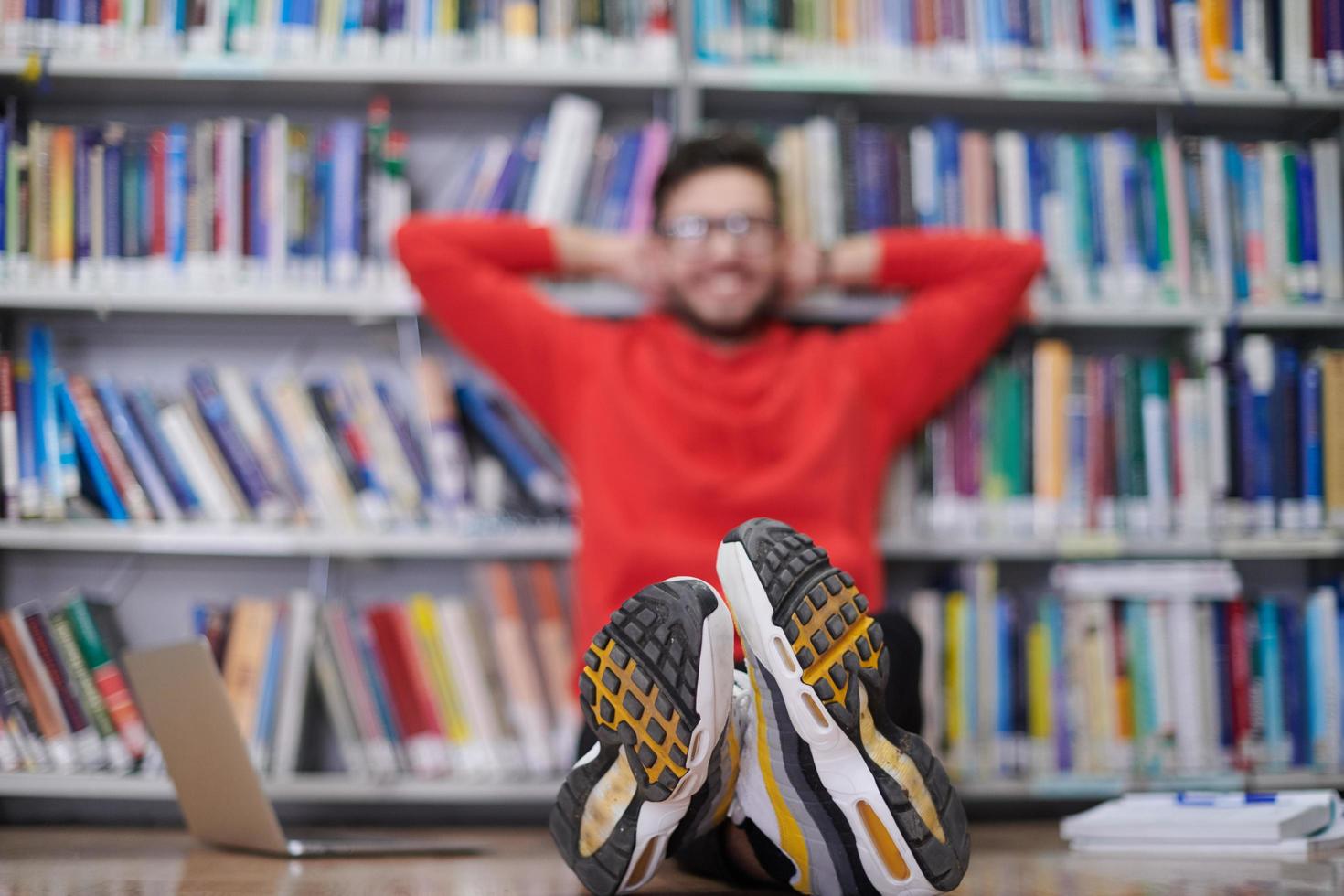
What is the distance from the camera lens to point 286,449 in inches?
77.0

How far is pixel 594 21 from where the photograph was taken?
198 centimetres

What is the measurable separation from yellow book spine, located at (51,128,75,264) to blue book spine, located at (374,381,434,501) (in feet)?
1.98

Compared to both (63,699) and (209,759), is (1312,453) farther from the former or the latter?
(63,699)

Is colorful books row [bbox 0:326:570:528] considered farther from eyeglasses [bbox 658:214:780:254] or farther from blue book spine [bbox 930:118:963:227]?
blue book spine [bbox 930:118:963:227]

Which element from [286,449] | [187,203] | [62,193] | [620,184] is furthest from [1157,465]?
[62,193]

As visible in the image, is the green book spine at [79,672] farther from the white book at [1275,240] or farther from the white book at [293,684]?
the white book at [1275,240]

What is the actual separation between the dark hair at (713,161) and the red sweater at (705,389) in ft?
0.76

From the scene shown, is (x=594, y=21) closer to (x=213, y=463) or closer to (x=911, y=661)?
(x=213, y=463)

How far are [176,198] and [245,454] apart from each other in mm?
482

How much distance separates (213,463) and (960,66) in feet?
5.12

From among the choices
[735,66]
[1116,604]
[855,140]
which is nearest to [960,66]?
[855,140]

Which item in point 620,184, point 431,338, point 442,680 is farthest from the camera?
point 431,338

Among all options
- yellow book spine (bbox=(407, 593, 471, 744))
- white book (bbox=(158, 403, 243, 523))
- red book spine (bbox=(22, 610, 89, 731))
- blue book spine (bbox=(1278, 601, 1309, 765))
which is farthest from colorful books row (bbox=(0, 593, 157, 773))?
blue book spine (bbox=(1278, 601, 1309, 765))

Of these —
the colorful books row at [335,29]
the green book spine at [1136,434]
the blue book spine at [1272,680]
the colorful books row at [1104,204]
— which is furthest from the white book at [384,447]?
the blue book spine at [1272,680]
